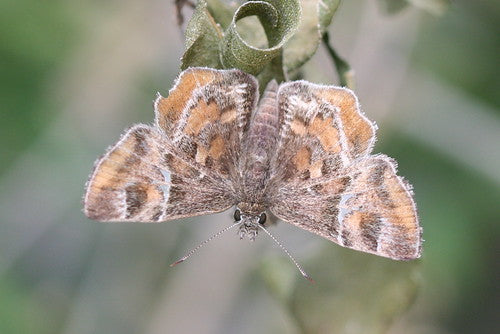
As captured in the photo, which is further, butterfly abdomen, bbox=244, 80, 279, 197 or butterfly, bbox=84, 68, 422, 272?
butterfly abdomen, bbox=244, 80, 279, 197

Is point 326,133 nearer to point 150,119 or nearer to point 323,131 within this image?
point 323,131

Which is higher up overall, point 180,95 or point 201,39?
point 201,39

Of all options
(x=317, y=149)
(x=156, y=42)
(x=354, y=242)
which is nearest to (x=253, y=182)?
(x=317, y=149)

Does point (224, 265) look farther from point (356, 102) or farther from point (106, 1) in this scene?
point (356, 102)

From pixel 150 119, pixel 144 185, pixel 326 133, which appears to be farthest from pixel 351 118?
pixel 150 119

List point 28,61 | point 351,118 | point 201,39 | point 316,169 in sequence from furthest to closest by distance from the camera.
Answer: point 28,61 < point 316,169 < point 351,118 < point 201,39

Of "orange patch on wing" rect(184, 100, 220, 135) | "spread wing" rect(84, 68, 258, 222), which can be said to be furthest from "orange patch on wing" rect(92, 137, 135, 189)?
"orange patch on wing" rect(184, 100, 220, 135)

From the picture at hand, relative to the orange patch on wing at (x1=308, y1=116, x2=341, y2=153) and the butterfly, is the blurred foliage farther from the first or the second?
the orange patch on wing at (x1=308, y1=116, x2=341, y2=153)

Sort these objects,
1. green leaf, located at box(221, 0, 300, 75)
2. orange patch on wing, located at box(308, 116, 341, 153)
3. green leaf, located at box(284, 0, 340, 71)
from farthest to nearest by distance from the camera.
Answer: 1. orange patch on wing, located at box(308, 116, 341, 153)
2. green leaf, located at box(284, 0, 340, 71)
3. green leaf, located at box(221, 0, 300, 75)
